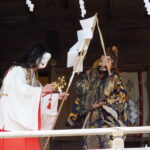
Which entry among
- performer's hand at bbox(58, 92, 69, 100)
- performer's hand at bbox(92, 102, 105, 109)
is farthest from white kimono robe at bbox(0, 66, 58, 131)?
performer's hand at bbox(92, 102, 105, 109)

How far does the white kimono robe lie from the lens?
5910 mm

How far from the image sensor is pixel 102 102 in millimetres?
6820

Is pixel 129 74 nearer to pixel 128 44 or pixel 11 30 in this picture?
pixel 128 44

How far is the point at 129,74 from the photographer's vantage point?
8.27 m

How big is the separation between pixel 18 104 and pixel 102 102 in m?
1.27

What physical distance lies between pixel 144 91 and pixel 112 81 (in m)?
1.48

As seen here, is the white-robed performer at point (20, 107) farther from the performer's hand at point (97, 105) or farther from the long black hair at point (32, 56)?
the performer's hand at point (97, 105)

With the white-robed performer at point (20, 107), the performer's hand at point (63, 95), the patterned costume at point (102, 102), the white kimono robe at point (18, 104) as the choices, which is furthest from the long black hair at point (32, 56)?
the patterned costume at point (102, 102)

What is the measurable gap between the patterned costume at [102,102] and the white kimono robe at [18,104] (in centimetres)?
109

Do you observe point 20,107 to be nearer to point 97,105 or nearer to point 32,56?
point 32,56

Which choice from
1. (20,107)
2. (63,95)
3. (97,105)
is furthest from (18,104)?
(97,105)

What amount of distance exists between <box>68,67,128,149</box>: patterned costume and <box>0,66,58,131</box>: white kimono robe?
1086 millimetres

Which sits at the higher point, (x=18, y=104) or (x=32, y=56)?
(x=32, y=56)

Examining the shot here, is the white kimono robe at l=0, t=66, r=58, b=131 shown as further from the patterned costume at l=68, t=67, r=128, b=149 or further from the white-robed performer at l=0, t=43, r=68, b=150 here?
the patterned costume at l=68, t=67, r=128, b=149
